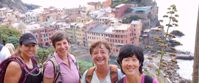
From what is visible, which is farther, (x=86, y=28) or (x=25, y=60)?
(x=86, y=28)

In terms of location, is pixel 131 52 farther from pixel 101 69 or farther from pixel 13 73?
pixel 13 73

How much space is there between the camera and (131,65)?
1097mm

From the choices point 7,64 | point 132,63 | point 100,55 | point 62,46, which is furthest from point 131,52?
point 7,64

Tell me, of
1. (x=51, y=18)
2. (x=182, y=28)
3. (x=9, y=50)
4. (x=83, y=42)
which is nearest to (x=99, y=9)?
(x=51, y=18)

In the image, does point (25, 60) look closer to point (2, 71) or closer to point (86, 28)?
point (2, 71)

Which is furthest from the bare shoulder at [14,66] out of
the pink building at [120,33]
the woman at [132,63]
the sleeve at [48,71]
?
the pink building at [120,33]

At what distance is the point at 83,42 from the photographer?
19.1 meters

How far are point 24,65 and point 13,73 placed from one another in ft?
0.18

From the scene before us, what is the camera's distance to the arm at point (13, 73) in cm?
128

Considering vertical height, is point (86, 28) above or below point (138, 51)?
below

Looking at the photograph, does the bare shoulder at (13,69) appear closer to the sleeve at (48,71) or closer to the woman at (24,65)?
the woman at (24,65)

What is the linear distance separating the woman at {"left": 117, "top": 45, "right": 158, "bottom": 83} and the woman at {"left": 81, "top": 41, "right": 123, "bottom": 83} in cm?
17

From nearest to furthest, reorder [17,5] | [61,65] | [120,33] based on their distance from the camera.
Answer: [61,65] < [120,33] < [17,5]

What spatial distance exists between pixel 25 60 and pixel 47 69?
0.31ft
